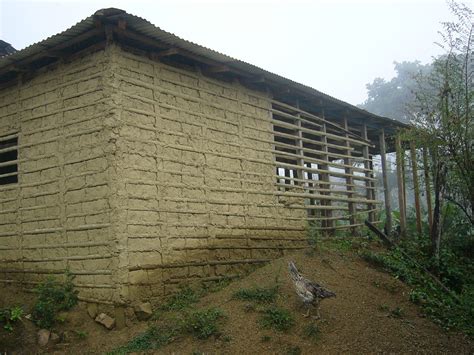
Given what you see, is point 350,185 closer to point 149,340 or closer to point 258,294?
point 258,294

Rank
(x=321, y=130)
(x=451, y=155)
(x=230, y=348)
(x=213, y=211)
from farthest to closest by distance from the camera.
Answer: (x=321, y=130) < (x=213, y=211) < (x=451, y=155) < (x=230, y=348)

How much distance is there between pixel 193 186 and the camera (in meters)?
8.05

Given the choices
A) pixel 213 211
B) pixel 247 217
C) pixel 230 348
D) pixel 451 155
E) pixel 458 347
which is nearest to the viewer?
pixel 230 348

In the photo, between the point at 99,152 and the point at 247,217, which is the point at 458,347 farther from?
the point at 99,152

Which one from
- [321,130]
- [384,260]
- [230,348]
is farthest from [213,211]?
[321,130]

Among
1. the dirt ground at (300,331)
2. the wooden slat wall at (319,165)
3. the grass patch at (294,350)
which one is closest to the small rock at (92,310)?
the dirt ground at (300,331)

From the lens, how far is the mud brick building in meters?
7.01

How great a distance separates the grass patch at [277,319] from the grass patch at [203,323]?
67 centimetres

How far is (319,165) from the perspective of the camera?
39.1ft

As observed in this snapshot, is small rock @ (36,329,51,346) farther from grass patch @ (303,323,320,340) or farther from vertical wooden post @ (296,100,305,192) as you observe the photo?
vertical wooden post @ (296,100,305,192)

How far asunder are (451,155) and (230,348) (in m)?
5.02

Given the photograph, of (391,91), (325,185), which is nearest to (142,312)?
(325,185)

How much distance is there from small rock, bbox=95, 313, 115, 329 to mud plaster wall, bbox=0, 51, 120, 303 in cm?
24

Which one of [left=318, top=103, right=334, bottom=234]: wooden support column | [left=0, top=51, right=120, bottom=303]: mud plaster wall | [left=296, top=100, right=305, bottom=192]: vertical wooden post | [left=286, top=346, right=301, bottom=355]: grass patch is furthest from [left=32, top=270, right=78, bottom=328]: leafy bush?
[left=318, top=103, right=334, bottom=234]: wooden support column
